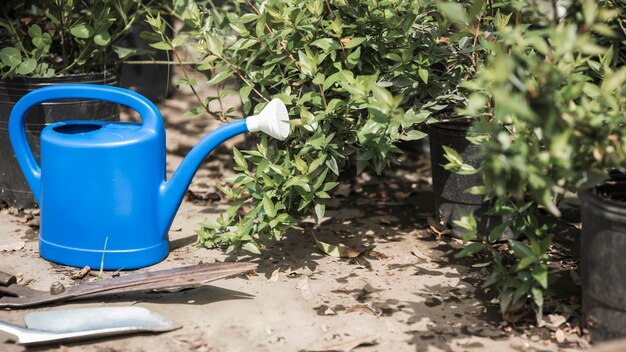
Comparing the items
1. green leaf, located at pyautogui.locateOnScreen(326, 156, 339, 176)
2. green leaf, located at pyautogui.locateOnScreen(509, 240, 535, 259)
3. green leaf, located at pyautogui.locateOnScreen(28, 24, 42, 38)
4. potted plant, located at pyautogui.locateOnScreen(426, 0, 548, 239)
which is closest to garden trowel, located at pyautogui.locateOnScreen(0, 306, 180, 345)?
green leaf, located at pyautogui.locateOnScreen(326, 156, 339, 176)

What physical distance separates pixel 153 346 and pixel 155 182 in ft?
2.39

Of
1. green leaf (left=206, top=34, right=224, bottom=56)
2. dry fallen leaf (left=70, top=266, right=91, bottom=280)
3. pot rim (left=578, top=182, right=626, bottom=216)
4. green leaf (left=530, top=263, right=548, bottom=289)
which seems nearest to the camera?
pot rim (left=578, top=182, right=626, bottom=216)

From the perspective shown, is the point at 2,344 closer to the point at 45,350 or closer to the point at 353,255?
the point at 45,350

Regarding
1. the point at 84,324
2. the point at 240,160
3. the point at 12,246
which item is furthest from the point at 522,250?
the point at 12,246

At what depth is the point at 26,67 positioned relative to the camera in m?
3.55

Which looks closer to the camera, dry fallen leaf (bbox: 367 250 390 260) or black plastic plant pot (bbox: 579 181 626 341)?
black plastic plant pot (bbox: 579 181 626 341)

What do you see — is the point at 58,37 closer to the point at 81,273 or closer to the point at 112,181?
the point at 112,181

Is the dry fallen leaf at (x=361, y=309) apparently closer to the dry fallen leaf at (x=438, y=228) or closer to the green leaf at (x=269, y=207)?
the green leaf at (x=269, y=207)

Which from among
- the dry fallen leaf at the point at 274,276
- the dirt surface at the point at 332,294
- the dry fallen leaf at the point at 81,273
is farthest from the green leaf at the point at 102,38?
the dry fallen leaf at the point at 274,276

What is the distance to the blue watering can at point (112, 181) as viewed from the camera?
3004 millimetres

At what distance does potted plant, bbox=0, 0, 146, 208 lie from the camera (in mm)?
3596

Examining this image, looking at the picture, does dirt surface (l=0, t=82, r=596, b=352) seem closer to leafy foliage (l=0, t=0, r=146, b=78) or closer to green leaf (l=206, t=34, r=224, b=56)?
leafy foliage (l=0, t=0, r=146, b=78)

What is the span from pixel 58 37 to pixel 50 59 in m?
0.16

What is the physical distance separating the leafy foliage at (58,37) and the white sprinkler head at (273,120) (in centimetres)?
95
